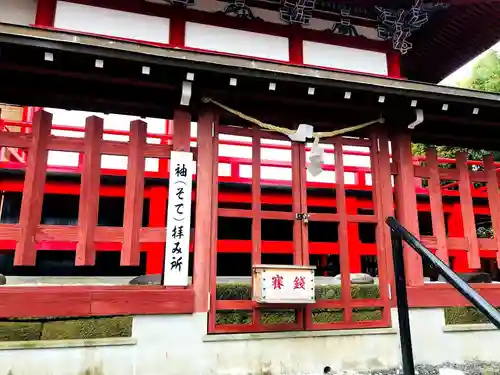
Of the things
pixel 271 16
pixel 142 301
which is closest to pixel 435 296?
pixel 142 301

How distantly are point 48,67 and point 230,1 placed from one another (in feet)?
10.2

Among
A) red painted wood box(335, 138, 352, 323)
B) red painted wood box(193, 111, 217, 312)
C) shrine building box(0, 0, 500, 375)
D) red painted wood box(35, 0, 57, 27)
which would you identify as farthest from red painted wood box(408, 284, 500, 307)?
red painted wood box(35, 0, 57, 27)

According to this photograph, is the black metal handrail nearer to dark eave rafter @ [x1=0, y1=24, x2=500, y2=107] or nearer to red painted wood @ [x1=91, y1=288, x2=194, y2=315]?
dark eave rafter @ [x1=0, y1=24, x2=500, y2=107]

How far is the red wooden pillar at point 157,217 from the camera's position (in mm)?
7114

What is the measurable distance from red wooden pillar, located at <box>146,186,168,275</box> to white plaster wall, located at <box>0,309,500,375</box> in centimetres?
284

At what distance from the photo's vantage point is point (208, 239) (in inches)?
183

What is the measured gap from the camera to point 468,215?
5.68 m

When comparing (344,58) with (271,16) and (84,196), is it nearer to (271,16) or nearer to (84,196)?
(271,16)

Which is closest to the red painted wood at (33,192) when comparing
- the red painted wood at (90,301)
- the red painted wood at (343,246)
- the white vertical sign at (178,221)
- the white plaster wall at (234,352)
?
the red painted wood at (90,301)

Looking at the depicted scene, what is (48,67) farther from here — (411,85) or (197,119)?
(411,85)

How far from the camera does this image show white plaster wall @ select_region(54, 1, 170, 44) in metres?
5.64

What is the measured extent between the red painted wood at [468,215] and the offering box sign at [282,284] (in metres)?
2.63

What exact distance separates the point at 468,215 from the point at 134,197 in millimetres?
4612

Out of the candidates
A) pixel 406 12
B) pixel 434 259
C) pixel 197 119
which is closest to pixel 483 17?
pixel 406 12
